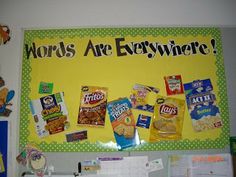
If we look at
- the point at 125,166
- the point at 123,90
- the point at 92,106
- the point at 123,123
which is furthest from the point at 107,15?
the point at 125,166

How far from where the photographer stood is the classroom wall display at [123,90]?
1414 millimetres

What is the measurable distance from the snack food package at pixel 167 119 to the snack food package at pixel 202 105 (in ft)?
0.25

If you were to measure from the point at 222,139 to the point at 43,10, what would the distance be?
61.6 inches

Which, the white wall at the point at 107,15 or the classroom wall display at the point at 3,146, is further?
the white wall at the point at 107,15

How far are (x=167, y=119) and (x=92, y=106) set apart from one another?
524mm

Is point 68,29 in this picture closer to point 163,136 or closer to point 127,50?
point 127,50

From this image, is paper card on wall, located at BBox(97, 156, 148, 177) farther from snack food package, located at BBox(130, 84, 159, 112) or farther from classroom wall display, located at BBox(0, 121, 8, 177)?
classroom wall display, located at BBox(0, 121, 8, 177)

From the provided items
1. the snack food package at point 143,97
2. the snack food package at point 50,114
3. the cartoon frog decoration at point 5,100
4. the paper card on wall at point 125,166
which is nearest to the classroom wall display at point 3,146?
the cartoon frog decoration at point 5,100

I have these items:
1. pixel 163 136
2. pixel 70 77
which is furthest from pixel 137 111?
pixel 70 77

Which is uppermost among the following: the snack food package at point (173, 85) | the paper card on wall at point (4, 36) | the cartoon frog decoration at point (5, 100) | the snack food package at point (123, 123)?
the paper card on wall at point (4, 36)

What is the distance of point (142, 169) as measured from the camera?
139 centimetres

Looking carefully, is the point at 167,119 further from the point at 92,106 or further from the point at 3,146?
the point at 3,146

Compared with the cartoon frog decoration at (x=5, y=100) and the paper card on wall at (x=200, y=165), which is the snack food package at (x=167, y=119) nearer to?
the paper card on wall at (x=200, y=165)

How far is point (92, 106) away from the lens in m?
1.43
